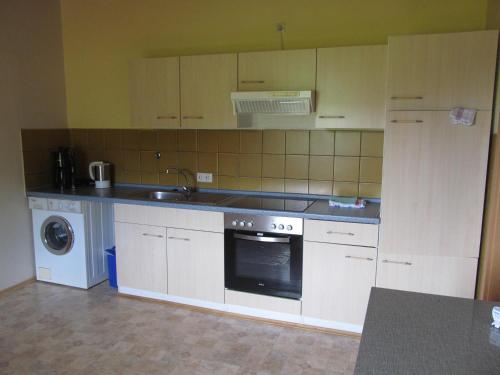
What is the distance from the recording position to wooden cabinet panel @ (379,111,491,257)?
2.43 metres

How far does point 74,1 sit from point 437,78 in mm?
3270

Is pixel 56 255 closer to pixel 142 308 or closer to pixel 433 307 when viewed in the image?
pixel 142 308

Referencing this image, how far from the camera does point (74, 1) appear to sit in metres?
3.85

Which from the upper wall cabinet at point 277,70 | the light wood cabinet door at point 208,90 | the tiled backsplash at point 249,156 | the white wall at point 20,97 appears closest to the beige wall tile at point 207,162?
the tiled backsplash at point 249,156

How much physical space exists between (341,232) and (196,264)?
45.2 inches

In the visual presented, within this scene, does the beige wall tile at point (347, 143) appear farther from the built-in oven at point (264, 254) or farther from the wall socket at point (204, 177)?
the wall socket at point (204, 177)

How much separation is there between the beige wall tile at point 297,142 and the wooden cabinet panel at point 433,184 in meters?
0.81

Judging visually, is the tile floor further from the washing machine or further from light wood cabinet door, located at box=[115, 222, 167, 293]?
the washing machine

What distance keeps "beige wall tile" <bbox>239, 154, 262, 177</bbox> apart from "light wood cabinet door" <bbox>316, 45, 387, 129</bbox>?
73 centimetres

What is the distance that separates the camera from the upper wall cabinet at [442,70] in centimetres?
235

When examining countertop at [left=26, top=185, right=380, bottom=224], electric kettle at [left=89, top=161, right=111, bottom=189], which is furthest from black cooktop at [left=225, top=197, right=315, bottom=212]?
electric kettle at [left=89, top=161, right=111, bottom=189]

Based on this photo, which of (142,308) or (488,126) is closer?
(488,126)

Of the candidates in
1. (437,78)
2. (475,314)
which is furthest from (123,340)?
(437,78)

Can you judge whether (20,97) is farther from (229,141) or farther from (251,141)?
(251,141)
